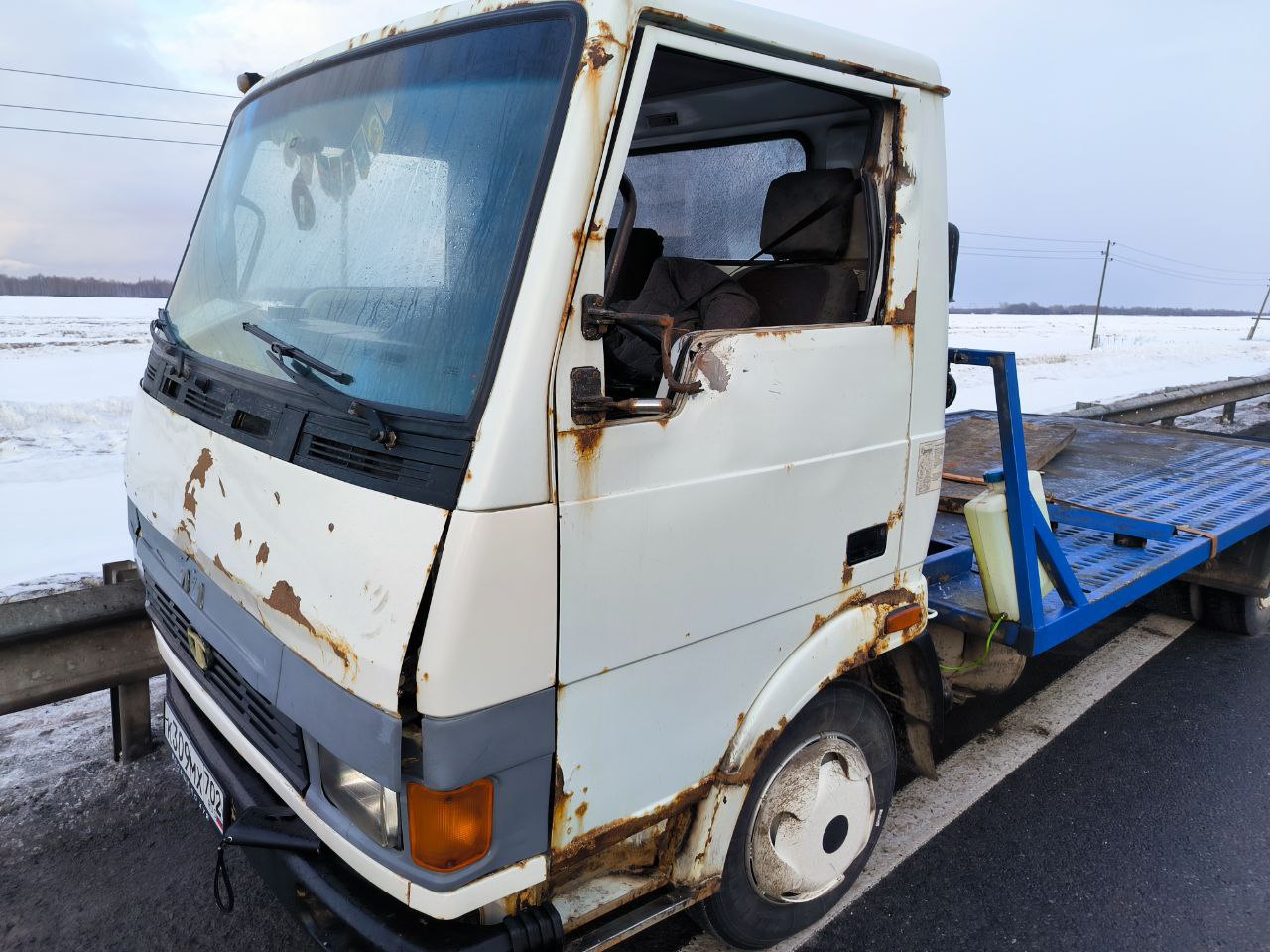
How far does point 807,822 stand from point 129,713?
99.0 inches

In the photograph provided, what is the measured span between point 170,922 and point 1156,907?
118 inches

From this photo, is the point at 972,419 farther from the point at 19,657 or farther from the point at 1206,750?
the point at 19,657

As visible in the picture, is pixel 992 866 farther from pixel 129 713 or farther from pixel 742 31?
pixel 129 713

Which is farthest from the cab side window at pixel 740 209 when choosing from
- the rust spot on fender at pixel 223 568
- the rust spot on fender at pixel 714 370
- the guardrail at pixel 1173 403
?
the guardrail at pixel 1173 403

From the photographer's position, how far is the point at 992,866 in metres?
2.95

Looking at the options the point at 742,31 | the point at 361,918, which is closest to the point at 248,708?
the point at 361,918

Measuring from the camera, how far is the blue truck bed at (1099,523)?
9.47 feet

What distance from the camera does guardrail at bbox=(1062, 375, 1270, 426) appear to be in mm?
7828

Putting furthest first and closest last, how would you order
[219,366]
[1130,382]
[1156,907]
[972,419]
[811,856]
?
1. [1130,382]
2. [972,419]
3. [1156,907]
4. [811,856]
5. [219,366]

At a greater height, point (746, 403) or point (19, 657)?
point (746, 403)

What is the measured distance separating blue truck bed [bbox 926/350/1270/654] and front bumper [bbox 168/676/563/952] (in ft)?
6.20

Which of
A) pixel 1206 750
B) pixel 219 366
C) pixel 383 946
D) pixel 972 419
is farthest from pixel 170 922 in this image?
pixel 972 419

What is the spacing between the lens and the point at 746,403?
1948 mm

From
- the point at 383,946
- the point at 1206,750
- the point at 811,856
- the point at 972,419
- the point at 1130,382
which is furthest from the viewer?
the point at 1130,382
